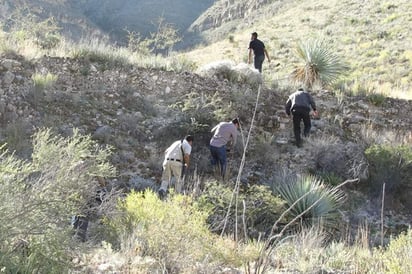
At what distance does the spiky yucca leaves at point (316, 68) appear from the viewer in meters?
15.7

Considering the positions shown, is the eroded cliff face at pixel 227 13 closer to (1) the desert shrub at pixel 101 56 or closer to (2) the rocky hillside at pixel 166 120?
(1) the desert shrub at pixel 101 56

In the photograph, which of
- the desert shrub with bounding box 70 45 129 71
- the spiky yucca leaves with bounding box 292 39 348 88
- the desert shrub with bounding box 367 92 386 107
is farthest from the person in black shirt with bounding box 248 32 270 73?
the desert shrub with bounding box 70 45 129 71

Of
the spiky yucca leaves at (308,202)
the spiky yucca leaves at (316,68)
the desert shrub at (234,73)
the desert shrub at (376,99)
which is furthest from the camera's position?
the spiky yucca leaves at (316,68)

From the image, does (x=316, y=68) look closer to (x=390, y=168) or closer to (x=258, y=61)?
(x=258, y=61)

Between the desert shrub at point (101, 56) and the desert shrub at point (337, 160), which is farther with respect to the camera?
the desert shrub at point (101, 56)

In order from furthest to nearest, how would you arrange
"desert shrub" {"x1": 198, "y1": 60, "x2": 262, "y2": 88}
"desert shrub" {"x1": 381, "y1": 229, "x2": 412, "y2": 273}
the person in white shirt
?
"desert shrub" {"x1": 198, "y1": 60, "x2": 262, "y2": 88} < the person in white shirt < "desert shrub" {"x1": 381, "y1": 229, "x2": 412, "y2": 273}

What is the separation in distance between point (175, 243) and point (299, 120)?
7143mm

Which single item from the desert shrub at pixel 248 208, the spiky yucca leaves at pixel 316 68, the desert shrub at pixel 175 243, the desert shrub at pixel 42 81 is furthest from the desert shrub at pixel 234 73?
the desert shrub at pixel 175 243

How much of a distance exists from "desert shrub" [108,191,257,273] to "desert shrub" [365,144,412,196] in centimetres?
611

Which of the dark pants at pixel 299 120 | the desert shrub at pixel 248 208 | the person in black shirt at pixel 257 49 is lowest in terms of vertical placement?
the desert shrub at pixel 248 208

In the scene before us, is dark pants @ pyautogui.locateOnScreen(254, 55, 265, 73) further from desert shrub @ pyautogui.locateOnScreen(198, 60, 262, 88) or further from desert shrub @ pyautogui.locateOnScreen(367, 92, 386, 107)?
desert shrub @ pyautogui.locateOnScreen(367, 92, 386, 107)

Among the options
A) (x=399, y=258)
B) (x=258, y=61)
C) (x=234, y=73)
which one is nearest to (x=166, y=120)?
(x=234, y=73)

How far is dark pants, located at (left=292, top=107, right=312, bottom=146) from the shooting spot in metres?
12.2

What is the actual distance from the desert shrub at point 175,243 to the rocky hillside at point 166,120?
13.3ft
